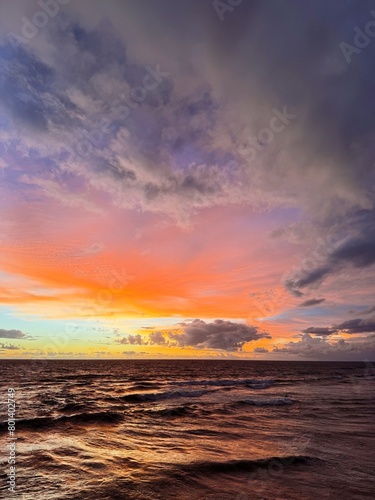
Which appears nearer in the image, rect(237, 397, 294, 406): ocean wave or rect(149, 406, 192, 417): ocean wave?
rect(149, 406, 192, 417): ocean wave

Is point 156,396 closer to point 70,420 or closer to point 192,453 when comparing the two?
point 70,420

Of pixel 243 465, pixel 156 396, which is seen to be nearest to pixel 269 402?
pixel 156 396

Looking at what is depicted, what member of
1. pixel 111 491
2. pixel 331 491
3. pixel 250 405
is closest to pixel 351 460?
pixel 331 491

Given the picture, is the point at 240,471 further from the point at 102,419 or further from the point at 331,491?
the point at 102,419

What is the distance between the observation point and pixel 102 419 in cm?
2392

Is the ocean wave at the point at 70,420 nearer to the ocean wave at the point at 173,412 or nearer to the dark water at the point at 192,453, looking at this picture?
the dark water at the point at 192,453

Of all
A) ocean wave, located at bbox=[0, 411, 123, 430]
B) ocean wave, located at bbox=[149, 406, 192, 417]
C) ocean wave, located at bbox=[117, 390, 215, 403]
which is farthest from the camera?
ocean wave, located at bbox=[117, 390, 215, 403]

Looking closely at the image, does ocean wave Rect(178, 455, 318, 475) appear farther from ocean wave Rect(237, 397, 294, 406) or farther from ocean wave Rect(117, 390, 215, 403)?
ocean wave Rect(117, 390, 215, 403)

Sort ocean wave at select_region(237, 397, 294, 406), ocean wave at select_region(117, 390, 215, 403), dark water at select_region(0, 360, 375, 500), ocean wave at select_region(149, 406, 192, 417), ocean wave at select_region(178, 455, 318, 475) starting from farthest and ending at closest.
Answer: ocean wave at select_region(117, 390, 215, 403) < ocean wave at select_region(237, 397, 294, 406) < ocean wave at select_region(149, 406, 192, 417) < ocean wave at select_region(178, 455, 318, 475) < dark water at select_region(0, 360, 375, 500)

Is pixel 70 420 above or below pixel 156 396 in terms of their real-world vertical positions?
above

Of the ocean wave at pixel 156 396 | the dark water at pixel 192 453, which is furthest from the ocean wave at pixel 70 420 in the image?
the ocean wave at pixel 156 396

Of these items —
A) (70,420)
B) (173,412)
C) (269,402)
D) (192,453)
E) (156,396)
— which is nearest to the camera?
(192,453)

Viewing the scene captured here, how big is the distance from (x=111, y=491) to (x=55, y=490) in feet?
5.84

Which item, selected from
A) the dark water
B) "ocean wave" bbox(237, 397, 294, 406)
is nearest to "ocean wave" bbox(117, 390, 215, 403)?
"ocean wave" bbox(237, 397, 294, 406)
